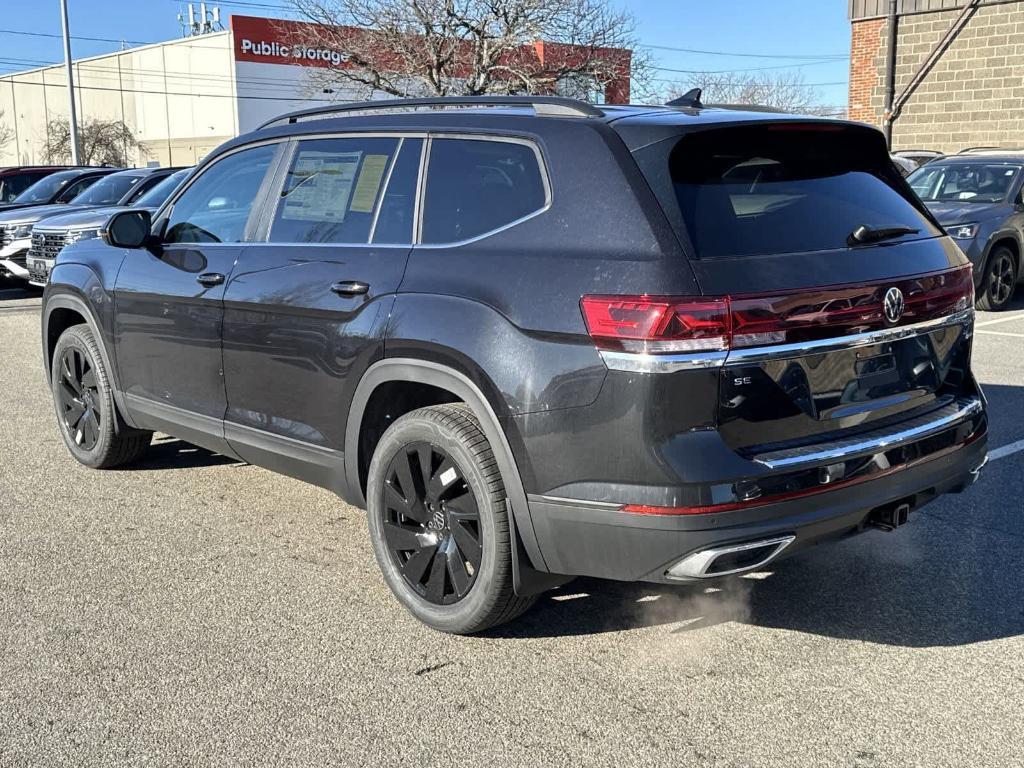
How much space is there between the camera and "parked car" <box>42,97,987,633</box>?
3.11 meters

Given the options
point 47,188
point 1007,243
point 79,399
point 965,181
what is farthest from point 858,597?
point 47,188

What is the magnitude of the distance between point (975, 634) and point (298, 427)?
8.90 ft

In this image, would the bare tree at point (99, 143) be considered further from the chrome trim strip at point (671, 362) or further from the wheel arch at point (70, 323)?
the chrome trim strip at point (671, 362)

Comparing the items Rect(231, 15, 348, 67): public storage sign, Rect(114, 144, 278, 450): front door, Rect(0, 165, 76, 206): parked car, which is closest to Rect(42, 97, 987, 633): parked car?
Rect(114, 144, 278, 450): front door

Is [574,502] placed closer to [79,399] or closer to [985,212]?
[79,399]

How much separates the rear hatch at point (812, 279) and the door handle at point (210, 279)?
2214 millimetres

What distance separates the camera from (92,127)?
63.5 meters

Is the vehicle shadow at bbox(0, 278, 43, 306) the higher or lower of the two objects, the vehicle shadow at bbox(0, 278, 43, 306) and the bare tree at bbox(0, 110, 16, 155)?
the lower

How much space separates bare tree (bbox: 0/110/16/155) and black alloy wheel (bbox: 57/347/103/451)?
264 feet

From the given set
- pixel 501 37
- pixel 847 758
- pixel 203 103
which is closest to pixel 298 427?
pixel 847 758

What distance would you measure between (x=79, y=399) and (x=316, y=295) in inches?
102

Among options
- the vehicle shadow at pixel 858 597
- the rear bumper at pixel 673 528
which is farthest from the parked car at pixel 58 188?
the rear bumper at pixel 673 528

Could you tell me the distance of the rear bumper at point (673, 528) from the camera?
3119 mm

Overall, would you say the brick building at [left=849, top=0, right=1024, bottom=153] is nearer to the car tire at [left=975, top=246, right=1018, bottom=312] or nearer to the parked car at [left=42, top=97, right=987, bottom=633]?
the car tire at [left=975, top=246, right=1018, bottom=312]
